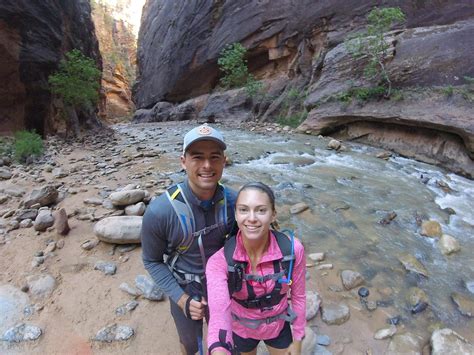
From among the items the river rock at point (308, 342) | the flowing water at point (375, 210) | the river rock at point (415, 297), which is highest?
the river rock at point (308, 342)

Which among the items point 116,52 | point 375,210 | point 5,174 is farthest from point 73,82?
point 116,52

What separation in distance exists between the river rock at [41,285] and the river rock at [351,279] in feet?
8.87

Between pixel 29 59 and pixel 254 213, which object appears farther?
pixel 29 59

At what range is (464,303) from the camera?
2.56 meters

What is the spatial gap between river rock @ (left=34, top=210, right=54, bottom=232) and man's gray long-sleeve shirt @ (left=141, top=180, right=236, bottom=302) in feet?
8.40

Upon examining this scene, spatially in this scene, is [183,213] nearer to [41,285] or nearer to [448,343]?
[41,285]

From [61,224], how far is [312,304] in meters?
2.91

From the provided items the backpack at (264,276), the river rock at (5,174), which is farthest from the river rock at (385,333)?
the river rock at (5,174)

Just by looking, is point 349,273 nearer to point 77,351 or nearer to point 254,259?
point 254,259

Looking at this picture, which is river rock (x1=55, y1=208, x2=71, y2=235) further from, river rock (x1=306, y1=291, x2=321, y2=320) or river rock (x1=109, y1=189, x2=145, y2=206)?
river rock (x1=306, y1=291, x2=321, y2=320)

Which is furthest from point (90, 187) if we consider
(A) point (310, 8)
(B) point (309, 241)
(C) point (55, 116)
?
(A) point (310, 8)

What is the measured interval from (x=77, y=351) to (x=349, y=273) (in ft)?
7.93

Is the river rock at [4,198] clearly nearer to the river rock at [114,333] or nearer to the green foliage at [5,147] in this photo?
the river rock at [114,333]

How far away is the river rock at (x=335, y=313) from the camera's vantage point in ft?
7.61
